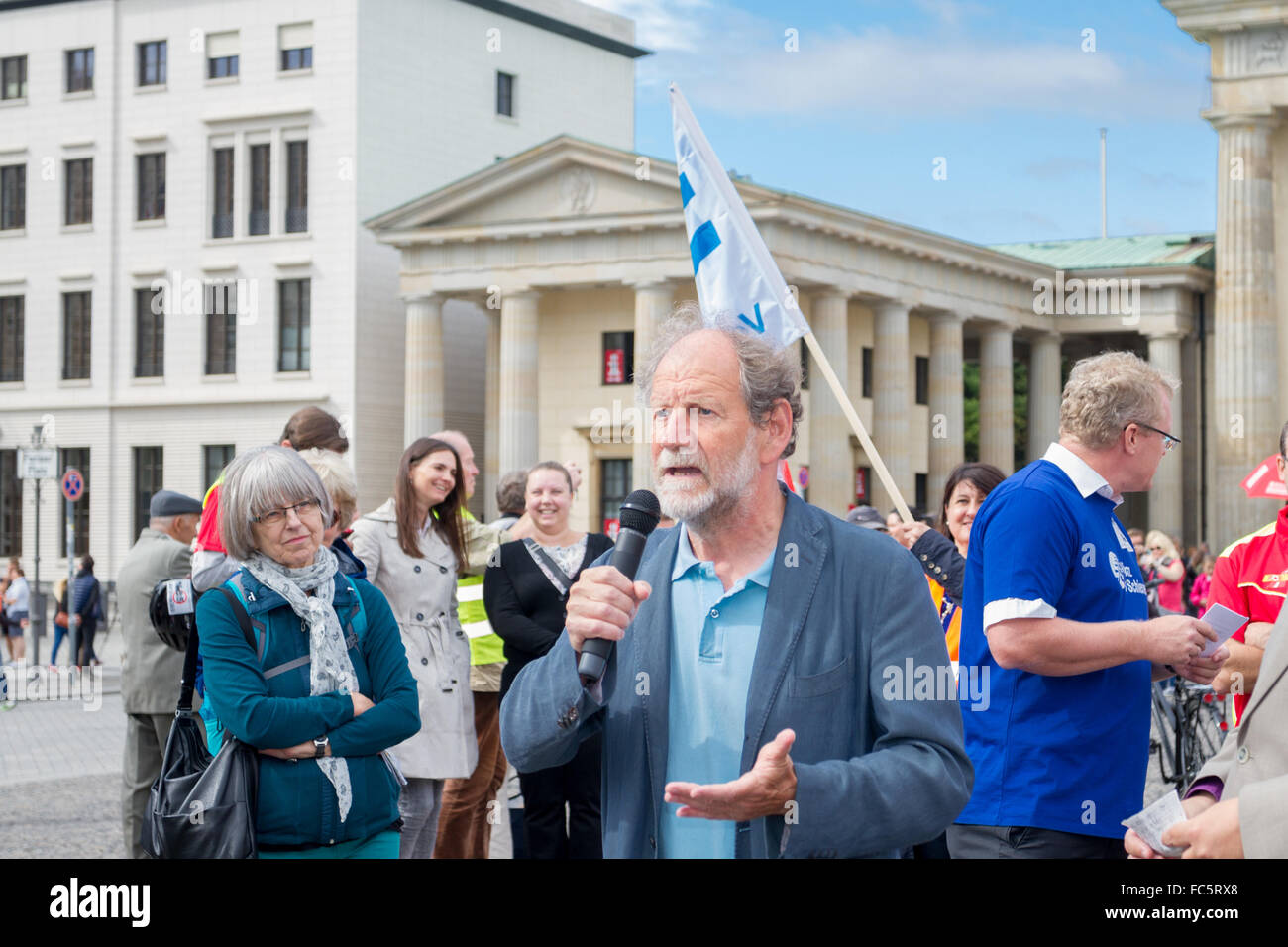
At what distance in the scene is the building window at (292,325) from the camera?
156ft

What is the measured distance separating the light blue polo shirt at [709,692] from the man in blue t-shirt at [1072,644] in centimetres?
123

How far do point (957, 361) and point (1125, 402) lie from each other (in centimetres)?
4636

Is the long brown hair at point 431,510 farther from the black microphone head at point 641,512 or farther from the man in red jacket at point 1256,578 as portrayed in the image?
the black microphone head at point 641,512

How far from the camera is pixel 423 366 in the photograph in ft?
148

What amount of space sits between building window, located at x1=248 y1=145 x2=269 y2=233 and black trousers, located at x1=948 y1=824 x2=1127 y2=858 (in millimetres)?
46319

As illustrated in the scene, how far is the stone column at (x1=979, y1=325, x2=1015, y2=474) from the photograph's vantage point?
170 ft

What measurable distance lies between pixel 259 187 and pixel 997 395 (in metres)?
23.8

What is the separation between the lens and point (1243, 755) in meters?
3.01

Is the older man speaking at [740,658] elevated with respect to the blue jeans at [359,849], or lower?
elevated
